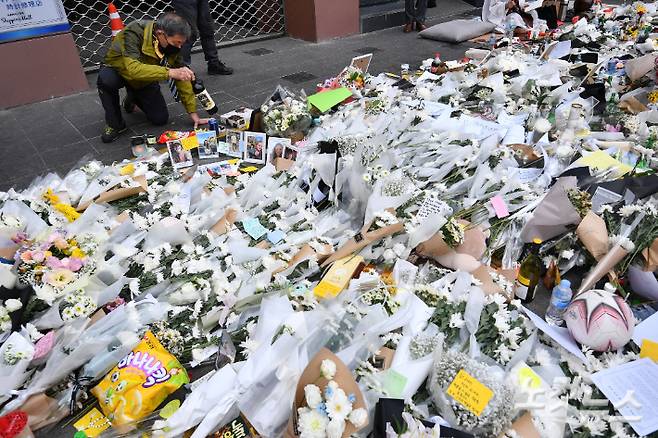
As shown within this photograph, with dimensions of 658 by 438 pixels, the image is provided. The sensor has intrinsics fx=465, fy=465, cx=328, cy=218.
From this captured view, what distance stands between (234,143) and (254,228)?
1217 mm

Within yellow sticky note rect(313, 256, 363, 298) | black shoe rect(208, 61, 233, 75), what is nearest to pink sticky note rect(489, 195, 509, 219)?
yellow sticky note rect(313, 256, 363, 298)

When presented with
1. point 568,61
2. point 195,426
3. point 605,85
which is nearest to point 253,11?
point 568,61

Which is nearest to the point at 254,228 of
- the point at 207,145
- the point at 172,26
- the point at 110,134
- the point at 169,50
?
the point at 207,145

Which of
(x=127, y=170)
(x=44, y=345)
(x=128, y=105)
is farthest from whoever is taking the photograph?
(x=128, y=105)

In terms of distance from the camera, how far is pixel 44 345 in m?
1.69

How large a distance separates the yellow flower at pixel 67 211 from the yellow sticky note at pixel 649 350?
261 cm

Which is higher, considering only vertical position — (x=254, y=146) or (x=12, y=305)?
(x=12, y=305)

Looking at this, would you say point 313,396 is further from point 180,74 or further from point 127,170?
point 180,74

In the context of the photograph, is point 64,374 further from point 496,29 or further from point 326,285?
point 496,29

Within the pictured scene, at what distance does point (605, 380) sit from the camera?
1.55 meters

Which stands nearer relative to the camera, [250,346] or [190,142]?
[250,346]

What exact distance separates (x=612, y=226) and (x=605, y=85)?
2.16 m

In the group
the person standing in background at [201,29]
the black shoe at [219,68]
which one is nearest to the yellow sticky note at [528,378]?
the person standing in background at [201,29]

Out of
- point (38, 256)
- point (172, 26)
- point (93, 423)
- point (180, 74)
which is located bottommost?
point (93, 423)
